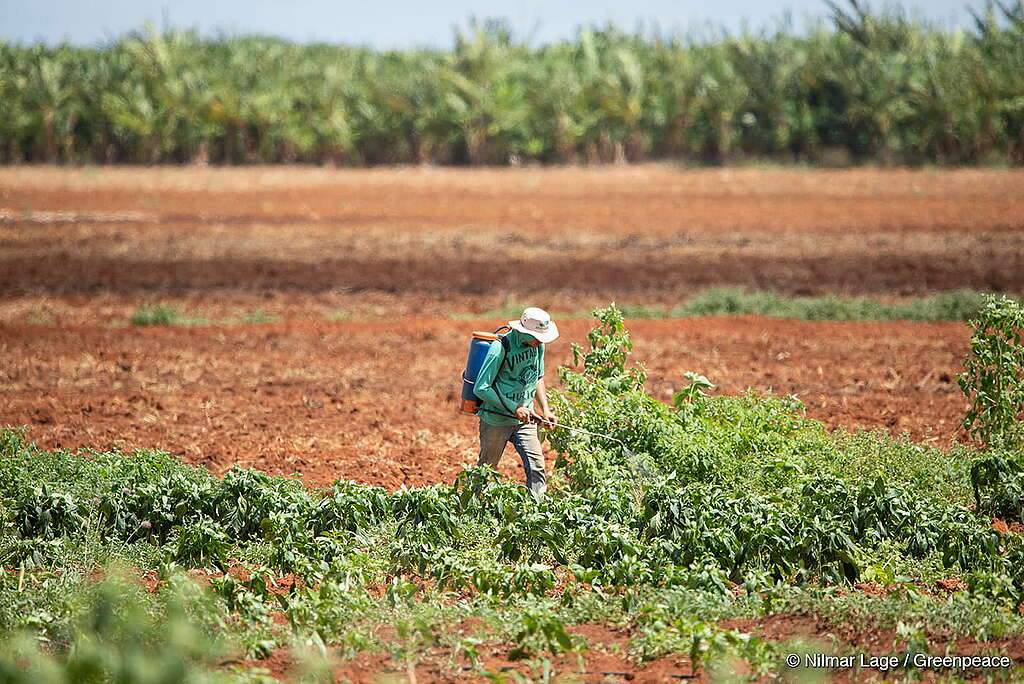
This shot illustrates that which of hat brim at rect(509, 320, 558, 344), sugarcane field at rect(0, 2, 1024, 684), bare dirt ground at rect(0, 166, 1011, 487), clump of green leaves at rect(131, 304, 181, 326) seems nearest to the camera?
sugarcane field at rect(0, 2, 1024, 684)

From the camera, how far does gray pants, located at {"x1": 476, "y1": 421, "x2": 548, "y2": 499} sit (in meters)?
7.95

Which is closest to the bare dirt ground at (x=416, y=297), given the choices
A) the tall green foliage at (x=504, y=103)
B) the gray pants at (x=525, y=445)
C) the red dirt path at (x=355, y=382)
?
the red dirt path at (x=355, y=382)

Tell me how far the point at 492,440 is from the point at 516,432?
0.61 feet

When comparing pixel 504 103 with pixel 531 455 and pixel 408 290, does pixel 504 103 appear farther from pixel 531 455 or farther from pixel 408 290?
pixel 531 455

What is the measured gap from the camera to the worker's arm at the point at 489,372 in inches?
300

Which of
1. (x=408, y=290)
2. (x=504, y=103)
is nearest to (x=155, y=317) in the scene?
(x=408, y=290)

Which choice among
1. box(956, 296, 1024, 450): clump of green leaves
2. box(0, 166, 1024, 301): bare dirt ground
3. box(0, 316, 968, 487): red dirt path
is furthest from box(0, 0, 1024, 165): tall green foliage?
box(956, 296, 1024, 450): clump of green leaves

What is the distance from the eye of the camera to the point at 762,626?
6.13 meters

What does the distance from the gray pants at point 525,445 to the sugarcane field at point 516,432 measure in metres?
0.04

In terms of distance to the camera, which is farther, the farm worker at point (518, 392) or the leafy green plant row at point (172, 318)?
the leafy green plant row at point (172, 318)

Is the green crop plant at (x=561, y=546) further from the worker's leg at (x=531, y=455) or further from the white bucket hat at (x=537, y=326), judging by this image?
the white bucket hat at (x=537, y=326)

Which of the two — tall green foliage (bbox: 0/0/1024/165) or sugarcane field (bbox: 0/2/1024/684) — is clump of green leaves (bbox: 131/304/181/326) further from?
Answer: tall green foliage (bbox: 0/0/1024/165)

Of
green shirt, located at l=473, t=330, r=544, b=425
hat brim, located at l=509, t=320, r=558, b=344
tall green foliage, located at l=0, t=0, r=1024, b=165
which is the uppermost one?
tall green foliage, located at l=0, t=0, r=1024, b=165

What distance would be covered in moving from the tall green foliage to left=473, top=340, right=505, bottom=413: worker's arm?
35460 millimetres
